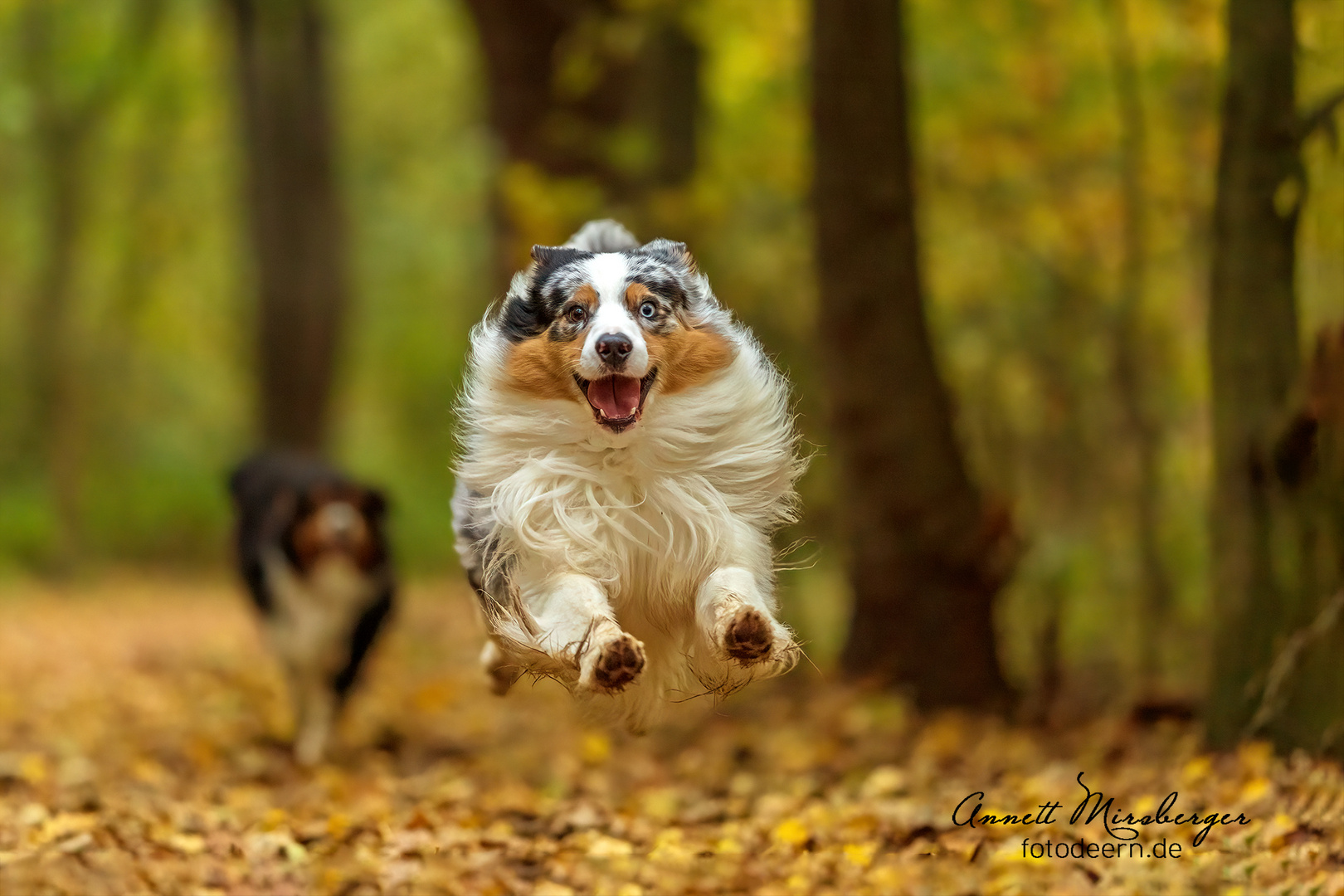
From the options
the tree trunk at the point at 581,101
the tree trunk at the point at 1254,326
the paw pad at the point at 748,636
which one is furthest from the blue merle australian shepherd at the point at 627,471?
the tree trunk at the point at 581,101

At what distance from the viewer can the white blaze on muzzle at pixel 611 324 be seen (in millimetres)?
3604

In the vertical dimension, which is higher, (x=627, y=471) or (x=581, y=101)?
(x=581, y=101)

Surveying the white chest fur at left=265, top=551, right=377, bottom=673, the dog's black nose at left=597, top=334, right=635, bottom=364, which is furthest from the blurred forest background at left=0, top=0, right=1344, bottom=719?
the dog's black nose at left=597, top=334, right=635, bottom=364

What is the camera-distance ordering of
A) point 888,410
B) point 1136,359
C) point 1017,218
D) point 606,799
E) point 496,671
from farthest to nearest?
point 1017,218 < point 1136,359 < point 888,410 < point 606,799 < point 496,671

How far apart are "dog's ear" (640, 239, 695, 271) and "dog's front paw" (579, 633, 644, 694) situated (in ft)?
3.81

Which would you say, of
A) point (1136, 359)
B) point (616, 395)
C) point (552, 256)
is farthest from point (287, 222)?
point (616, 395)

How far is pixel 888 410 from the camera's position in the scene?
705 cm

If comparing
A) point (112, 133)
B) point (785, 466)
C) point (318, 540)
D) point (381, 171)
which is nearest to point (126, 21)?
point (112, 133)

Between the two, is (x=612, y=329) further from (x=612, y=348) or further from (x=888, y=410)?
(x=888, y=410)

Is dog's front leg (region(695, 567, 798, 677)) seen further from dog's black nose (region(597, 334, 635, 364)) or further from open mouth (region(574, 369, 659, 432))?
dog's black nose (region(597, 334, 635, 364))

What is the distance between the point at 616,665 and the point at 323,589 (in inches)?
203

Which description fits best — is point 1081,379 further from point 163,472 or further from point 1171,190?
point 163,472

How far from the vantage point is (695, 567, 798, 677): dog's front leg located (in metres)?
3.52

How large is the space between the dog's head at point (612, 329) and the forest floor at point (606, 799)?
1.10 meters
